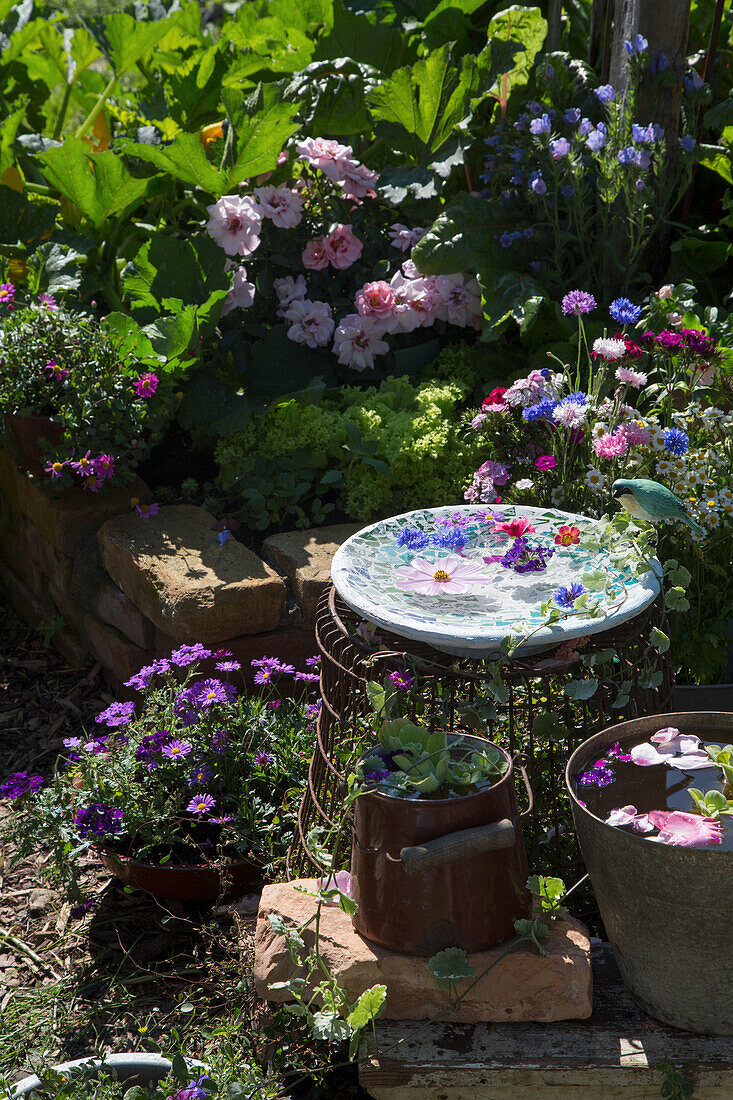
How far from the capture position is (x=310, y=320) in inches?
122

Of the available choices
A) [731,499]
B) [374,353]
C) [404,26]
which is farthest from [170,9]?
[731,499]

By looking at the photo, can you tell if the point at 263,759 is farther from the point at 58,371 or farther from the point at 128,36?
the point at 128,36

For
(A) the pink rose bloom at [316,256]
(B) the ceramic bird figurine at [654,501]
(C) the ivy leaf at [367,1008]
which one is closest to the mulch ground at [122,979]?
(C) the ivy leaf at [367,1008]

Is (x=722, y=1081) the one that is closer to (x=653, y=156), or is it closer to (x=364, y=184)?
(x=653, y=156)

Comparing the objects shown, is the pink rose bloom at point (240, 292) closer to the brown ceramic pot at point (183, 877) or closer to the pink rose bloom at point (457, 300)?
the pink rose bloom at point (457, 300)

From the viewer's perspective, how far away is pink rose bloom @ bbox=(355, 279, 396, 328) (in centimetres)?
303

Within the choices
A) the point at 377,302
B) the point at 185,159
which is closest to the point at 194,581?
the point at 377,302

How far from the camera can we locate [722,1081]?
1.33 meters

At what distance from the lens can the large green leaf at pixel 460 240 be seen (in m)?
2.93

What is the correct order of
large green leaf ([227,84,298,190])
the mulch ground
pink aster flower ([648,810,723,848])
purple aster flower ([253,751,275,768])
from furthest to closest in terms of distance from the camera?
large green leaf ([227,84,298,190])
purple aster flower ([253,751,275,768])
the mulch ground
pink aster flower ([648,810,723,848])

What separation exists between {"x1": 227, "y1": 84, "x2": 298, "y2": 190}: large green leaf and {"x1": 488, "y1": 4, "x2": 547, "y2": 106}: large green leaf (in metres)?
0.69

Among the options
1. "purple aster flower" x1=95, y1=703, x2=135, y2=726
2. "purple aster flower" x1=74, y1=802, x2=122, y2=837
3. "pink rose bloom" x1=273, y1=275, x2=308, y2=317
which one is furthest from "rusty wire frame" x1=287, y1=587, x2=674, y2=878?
"pink rose bloom" x1=273, y1=275, x2=308, y2=317

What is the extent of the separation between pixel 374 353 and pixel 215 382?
1.73 feet

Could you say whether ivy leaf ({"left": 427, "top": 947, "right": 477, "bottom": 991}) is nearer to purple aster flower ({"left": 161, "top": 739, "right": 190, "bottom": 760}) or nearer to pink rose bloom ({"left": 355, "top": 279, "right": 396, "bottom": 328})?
purple aster flower ({"left": 161, "top": 739, "right": 190, "bottom": 760})
